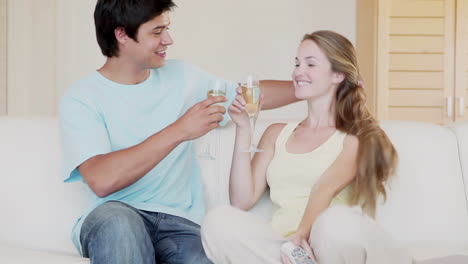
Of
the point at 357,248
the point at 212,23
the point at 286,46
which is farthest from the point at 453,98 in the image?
the point at 357,248

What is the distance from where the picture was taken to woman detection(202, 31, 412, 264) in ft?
6.36

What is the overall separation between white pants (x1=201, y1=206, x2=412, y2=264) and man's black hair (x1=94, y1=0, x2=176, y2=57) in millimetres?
755

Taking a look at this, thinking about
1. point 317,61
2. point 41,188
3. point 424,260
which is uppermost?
point 317,61

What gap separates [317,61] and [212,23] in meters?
3.11

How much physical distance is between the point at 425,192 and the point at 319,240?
27.9 inches

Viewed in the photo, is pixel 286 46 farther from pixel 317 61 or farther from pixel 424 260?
pixel 424 260

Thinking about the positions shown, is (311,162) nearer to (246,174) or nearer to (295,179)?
(295,179)

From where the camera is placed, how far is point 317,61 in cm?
234

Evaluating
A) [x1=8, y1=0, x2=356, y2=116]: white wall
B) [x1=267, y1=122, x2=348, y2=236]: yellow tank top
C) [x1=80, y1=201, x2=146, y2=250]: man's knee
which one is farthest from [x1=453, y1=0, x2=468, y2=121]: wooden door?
[x1=80, y1=201, x2=146, y2=250]: man's knee

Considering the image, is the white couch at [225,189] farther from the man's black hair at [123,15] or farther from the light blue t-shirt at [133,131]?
the man's black hair at [123,15]

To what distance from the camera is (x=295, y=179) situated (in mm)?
2264

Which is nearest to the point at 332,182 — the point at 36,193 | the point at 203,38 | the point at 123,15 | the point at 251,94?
the point at 251,94

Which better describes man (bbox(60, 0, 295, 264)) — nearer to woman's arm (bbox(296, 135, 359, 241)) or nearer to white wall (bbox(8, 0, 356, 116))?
woman's arm (bbox(296, 135, 359, 241))

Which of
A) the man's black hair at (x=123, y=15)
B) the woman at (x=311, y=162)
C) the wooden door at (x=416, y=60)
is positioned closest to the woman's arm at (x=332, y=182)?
the woman at (x=311, y=162)
